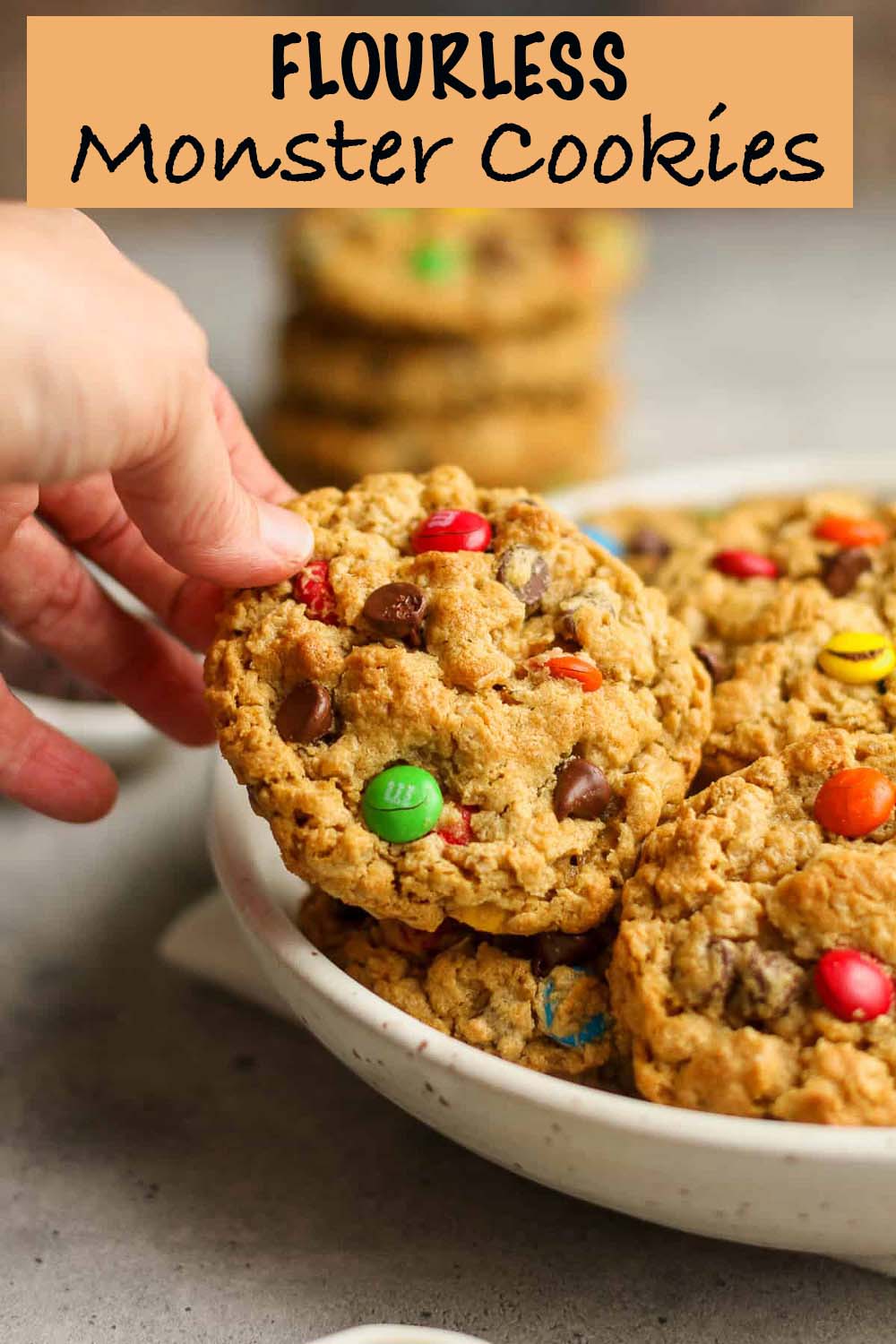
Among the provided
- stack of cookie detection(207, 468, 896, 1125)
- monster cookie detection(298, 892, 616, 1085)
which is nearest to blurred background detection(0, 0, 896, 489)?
stack of cookie detection(207, 468, 896, 1125)

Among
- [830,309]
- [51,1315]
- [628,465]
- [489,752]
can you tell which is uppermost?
[830,309]

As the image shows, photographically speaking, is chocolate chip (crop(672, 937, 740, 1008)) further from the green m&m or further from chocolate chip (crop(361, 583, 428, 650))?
chocolate chip (crop(361, 583, 428, 650))

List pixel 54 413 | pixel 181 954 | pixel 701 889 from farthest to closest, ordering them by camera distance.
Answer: pixel 181 954 < pixel 701 889 < pixel 54 413

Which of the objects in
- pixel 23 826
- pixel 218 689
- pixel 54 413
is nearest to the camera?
pixel 54 413

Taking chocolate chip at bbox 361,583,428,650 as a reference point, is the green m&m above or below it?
below

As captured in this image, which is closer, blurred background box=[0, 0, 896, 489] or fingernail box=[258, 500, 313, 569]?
fingernail box=[258, 500, 313, 569]

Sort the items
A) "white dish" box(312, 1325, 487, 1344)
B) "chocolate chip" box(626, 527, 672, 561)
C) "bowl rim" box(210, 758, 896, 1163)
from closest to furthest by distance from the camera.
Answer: "bowl rim" box(210, 758, 896, 1163) → "white dish" box(312, 1325, 487, 1344) → "chocolate chip" box(626, 527, 672, 561)

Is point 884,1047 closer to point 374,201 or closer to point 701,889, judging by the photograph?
point 701,889

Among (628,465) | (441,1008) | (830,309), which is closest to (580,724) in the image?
Answer: (441,1008)

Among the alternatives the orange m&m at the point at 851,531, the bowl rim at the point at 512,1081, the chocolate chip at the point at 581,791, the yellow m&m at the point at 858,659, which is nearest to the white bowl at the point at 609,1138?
the bowl rim at the point at 512,1081
